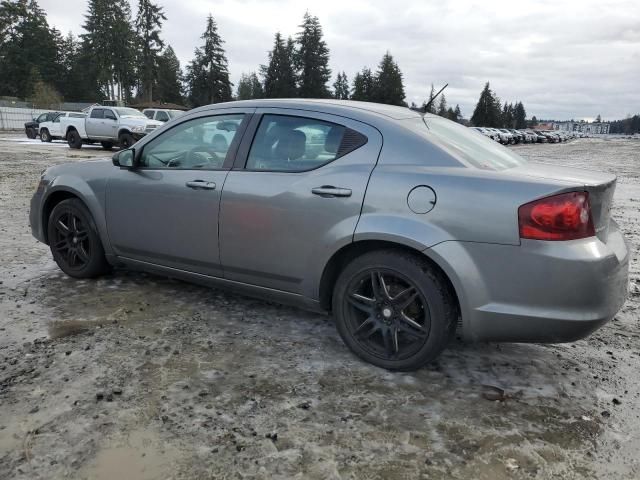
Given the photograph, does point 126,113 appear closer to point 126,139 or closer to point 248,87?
point 126,139

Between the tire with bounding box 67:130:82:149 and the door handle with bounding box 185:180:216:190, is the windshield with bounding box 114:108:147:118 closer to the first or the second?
the tire with bounding box 67:130:82:149

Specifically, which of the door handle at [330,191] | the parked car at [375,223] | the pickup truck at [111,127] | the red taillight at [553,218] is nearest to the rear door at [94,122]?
the pickup truck at [111,127]

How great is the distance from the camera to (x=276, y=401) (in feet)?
9.07

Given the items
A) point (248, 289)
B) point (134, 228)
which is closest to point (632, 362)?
point (248, 289)

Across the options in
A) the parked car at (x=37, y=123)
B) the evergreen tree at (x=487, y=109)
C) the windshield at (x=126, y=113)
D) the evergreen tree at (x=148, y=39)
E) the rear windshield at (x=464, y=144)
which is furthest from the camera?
the evergreen tree at (x=487, y=109)

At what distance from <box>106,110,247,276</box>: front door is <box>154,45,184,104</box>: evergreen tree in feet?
239

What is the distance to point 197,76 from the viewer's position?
7788 cm

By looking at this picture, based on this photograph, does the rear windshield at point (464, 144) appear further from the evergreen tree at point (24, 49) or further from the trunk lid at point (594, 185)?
the evergreen tree at point (24, 49)

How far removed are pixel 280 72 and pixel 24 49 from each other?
36.7 meters

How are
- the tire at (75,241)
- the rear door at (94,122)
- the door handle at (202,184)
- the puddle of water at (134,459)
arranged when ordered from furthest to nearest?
the rear door at (94,122) < the tire at (75,241) < the door handle at (202,184) < the puddle of water at (134,459)

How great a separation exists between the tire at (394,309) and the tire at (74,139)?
2263cm

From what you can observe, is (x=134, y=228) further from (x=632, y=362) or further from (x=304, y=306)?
(x=632, y=362)

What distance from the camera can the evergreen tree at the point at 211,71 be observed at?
254 feet

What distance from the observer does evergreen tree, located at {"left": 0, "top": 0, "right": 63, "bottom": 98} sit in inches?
2867
